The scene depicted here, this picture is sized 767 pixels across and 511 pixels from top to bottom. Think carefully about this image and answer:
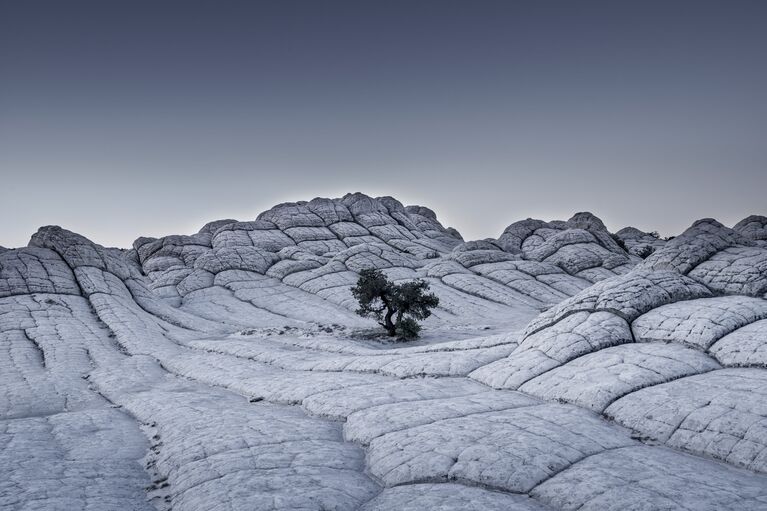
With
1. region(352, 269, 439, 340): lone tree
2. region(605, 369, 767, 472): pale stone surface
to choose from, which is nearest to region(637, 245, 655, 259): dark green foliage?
region(352, 269, 439, 340): lone tree

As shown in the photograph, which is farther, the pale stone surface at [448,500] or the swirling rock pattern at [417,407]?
the swirling rock pattern at [417,407]

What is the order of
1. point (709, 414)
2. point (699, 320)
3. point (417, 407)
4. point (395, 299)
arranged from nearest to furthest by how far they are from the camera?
point (709, 414) < point (417, 407) < point (699, 320) < point (395, 299)

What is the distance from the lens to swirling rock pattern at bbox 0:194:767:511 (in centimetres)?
1084

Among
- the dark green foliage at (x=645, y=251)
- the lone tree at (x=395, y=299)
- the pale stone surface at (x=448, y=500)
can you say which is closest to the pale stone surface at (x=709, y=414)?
the pale stone surface at (x=448, y=500)

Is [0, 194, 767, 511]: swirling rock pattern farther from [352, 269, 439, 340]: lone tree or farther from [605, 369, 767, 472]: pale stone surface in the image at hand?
[352, 269, 439, 340]: lone tree

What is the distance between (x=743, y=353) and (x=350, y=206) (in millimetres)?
90876

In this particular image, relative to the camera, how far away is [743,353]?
55.9ft

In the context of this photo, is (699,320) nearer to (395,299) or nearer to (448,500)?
(448,500)

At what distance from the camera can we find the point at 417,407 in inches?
647

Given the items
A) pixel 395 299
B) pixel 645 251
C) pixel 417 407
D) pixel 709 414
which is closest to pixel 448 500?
pixel 417 407

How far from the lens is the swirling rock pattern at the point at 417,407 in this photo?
1084cm

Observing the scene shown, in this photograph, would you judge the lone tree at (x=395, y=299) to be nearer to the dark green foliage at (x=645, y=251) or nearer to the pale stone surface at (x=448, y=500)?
the pale stone surface at (x=448, y=500)

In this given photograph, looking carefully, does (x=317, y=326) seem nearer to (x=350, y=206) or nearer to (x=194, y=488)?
(x=194, y=488)

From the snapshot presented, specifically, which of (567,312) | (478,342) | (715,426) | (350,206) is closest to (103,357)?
(478,342)
